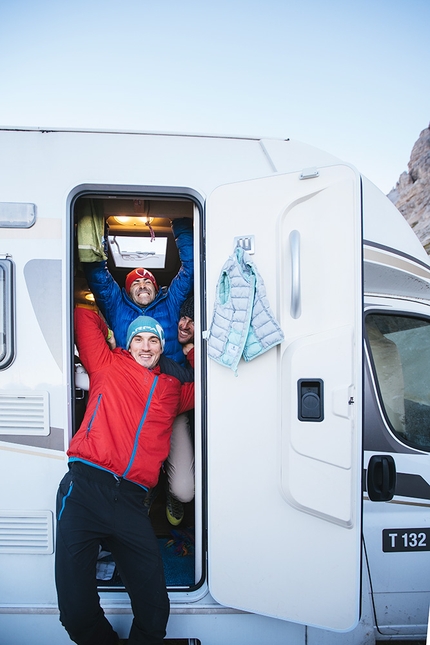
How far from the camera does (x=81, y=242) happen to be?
2.18 meters

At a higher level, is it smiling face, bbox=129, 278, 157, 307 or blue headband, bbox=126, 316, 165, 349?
smiling face, bbox=129, 278, 157, 307

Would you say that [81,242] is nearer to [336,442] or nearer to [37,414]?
[37,414]

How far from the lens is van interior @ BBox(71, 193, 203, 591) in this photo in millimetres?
1954

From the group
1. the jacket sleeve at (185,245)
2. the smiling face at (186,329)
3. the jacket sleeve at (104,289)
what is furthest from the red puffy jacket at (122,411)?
the jacket sleeve at (185,245)

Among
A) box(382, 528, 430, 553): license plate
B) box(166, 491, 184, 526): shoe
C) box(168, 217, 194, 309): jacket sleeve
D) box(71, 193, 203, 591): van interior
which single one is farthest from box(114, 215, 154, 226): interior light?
box(382, 528, 430, 553): license plate

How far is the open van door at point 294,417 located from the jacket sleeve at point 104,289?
0.99 metres

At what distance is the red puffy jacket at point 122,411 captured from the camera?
5.94ft

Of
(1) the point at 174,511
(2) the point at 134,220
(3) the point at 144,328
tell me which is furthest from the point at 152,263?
(1) the point at 174,511

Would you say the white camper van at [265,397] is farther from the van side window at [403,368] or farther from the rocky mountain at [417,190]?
the rocky mountain at [417,190]

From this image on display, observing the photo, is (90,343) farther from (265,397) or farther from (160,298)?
(265,397)

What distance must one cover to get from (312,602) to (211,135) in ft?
8.25

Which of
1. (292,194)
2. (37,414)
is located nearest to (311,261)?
(292,194)

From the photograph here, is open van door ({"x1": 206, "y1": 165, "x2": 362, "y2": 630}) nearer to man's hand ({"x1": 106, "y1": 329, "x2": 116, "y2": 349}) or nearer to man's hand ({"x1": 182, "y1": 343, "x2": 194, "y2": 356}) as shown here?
man's hand ({"x1": 182, "y1": 343, "x2": 194, "y2": 356})

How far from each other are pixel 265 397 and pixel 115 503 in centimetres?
95
